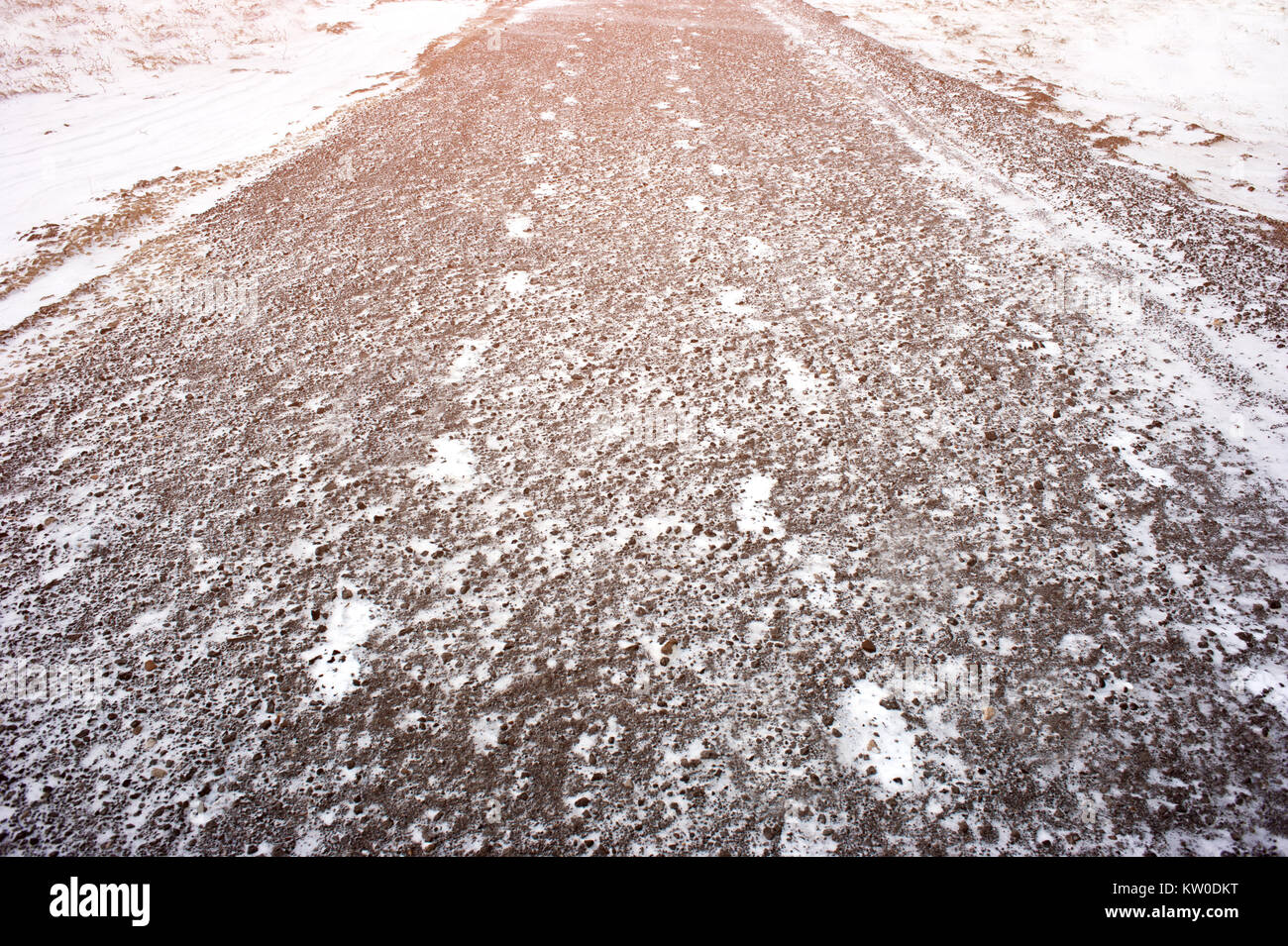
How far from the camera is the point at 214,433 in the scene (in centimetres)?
279

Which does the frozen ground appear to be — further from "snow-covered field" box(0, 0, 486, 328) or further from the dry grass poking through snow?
the dry grass poking through snow

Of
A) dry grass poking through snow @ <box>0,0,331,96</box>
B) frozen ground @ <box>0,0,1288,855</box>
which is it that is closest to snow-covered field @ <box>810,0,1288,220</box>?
frozen ground @ <box>0,0,1288,855</box>

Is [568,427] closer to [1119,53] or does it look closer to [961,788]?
[961,788]

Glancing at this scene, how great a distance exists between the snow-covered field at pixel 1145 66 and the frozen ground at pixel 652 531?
1391mm

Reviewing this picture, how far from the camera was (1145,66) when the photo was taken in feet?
24.9

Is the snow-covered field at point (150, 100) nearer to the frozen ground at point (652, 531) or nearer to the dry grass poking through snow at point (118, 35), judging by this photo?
the dry grass poking through snow at point (118, 35)

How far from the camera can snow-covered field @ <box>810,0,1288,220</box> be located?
5.45m

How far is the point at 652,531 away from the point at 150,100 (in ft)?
24.2

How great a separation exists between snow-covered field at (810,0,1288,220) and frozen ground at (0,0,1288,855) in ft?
4.56

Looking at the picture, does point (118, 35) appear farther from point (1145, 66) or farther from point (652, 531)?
point (1145, 66)

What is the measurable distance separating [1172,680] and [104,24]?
12012mm

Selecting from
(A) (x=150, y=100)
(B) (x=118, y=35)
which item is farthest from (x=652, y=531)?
(B) (x=118, y=35)

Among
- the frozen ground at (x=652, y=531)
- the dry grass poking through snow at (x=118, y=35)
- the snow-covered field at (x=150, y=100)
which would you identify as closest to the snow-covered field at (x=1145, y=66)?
the frozen ground at (x=652, y=531)

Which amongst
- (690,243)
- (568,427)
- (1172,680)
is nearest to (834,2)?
(690,243)
